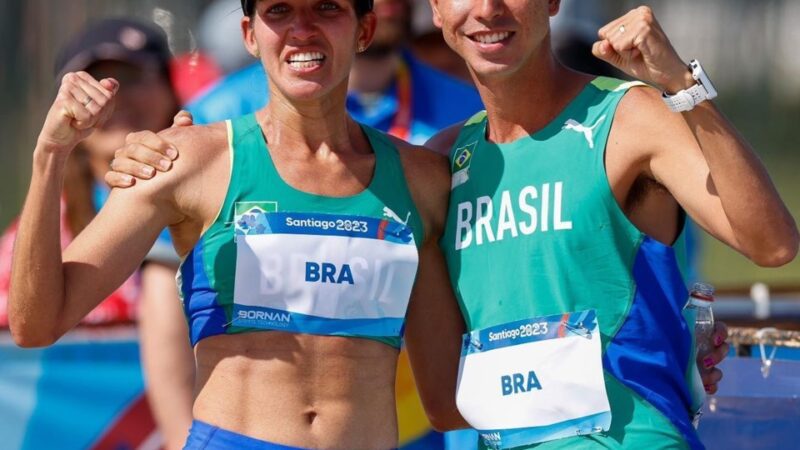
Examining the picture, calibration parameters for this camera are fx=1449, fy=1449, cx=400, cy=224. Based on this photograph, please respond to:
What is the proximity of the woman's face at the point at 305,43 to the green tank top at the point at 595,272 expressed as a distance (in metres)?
0.49

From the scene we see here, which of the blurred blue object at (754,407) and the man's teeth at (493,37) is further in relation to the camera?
the blurred blue object at (754,407)

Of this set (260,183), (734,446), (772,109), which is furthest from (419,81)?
(772,109)

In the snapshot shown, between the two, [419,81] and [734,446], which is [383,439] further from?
[419,81]

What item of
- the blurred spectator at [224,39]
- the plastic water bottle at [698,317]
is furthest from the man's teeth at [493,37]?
the blurred spectator at [224,39]

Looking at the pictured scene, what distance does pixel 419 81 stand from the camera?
6375 mm

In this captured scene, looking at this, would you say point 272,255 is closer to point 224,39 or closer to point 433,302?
point 433,302

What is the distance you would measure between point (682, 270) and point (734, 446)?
3.38ft

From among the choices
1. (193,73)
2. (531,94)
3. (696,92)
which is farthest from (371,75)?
(696,92)

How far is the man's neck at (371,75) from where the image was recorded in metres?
6.18

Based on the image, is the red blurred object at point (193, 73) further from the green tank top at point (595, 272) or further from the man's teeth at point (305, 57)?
the green tank top at point (595, 272)

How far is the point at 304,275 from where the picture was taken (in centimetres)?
335

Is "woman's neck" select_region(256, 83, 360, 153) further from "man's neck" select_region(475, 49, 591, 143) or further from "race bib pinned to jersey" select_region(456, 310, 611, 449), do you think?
"race bib pinned to jersey" select_region(456, 310, 611, 449)

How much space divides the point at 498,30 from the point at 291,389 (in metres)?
0.97

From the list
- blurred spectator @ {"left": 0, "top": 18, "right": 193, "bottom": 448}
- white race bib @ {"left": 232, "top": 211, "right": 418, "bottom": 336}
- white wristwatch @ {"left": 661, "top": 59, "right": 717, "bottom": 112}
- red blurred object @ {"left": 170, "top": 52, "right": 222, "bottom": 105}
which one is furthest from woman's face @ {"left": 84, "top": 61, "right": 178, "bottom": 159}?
red blurred object @ {"left": 170, "top": 52, "right": 222, "bottom": 105}
